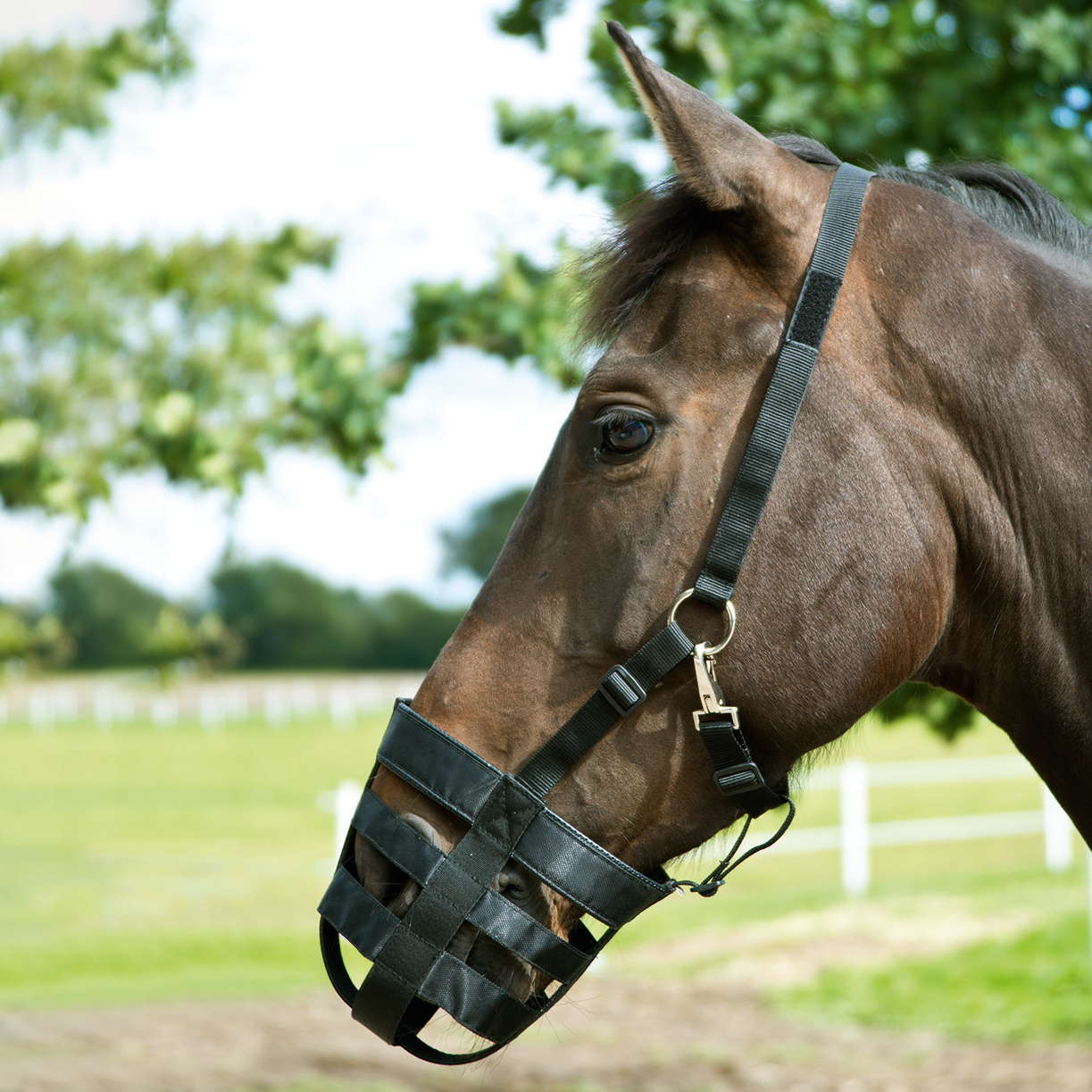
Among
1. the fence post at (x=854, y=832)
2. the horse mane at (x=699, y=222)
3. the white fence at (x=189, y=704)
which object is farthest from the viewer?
the white fence at (x=189, y=704)

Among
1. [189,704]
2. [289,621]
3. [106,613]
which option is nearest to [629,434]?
[189,704]

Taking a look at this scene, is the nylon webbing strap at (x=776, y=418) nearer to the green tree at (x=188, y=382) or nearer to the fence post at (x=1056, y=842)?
the green tree at (x=188, y=382)

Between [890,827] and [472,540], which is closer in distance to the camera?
[890,827]

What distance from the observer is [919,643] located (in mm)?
1965

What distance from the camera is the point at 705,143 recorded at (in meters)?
1.93

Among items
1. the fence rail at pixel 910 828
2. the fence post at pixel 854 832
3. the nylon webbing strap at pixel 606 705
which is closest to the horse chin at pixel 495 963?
the nylon webbing strap at pixel 606 705

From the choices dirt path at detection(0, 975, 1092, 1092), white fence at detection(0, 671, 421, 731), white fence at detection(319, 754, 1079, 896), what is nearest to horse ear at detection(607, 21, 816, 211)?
dirt path at detection(0, 975, 1092, 1092)

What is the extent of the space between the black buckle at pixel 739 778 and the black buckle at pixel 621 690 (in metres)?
0.18

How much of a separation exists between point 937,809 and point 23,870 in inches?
556

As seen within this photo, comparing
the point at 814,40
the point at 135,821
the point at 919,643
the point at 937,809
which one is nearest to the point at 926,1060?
the point at 814,40

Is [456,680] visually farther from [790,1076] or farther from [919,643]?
[790,1076]

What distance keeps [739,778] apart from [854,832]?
11685 millimetres

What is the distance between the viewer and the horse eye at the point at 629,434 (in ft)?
6.47

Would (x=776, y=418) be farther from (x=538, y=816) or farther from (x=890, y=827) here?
(x=890, y=827)
